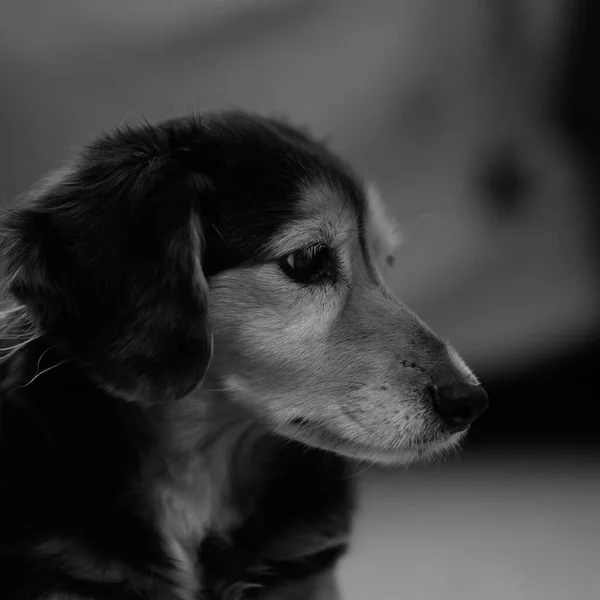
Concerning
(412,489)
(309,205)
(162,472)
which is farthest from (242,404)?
(412,489)

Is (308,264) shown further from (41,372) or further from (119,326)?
(41,372)

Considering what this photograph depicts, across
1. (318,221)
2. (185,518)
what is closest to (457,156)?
(318,221)

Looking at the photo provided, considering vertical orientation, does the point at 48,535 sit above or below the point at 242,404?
below

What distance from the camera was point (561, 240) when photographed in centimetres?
246

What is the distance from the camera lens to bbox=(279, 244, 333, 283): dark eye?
1.35m

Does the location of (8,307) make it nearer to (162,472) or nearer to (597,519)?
(162,472)

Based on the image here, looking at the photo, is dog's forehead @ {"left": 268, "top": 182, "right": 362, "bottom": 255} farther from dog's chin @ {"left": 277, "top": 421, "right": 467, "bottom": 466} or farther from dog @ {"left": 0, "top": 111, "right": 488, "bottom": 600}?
dog's chin @ {"left": 277, "top": 421, "right": 467, "bottom": 466}

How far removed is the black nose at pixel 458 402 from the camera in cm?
131

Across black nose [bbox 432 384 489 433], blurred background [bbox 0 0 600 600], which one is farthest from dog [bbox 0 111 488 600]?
blurred background [bbox 0 0 600 600]

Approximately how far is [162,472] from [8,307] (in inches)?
13.0

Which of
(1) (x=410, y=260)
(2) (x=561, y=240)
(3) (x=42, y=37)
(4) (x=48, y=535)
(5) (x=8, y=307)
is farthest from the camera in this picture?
(2) (x=561, y=240)

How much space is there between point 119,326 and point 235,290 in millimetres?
174

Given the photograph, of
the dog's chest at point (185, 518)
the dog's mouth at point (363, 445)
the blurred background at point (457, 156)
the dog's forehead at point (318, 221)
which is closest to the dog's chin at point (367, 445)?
the dog's mouth at point (363, 445)

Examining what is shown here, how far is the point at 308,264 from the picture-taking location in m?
1.37
